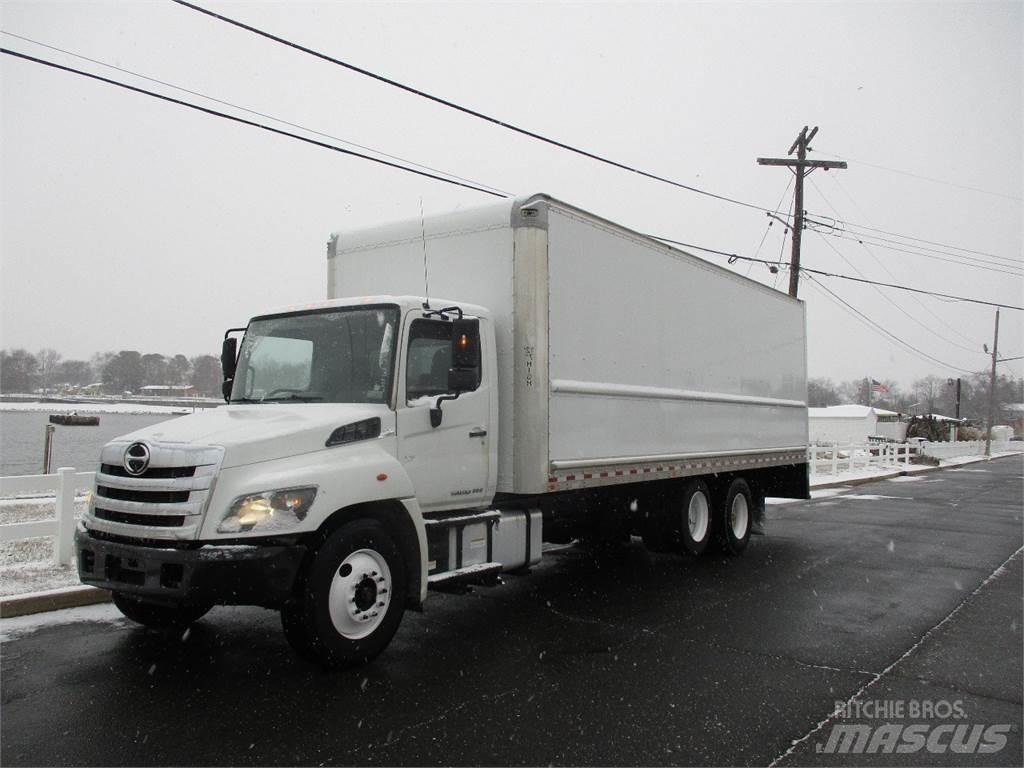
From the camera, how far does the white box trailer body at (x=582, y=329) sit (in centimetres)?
691

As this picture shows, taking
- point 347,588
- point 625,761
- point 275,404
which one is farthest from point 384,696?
point 275,404

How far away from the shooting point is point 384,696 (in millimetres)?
4895

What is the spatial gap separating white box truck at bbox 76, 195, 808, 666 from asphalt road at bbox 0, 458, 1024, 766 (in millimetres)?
483

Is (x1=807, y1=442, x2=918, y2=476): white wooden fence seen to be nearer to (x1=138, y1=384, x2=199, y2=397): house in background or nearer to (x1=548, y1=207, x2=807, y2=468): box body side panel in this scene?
(x1=548, y1=207, x2=807, y2=468): box body side panel

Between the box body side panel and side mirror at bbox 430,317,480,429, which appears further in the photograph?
the box body side panel

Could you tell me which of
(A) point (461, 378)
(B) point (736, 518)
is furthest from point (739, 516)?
(A) point (461, 378)

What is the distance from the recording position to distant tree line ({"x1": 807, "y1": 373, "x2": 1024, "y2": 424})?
124 meters

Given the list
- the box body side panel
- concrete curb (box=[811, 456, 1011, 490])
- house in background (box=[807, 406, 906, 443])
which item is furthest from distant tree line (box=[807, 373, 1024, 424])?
the box body side panel

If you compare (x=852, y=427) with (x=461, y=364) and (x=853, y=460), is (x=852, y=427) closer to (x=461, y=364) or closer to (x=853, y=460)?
(x=853, y=460)

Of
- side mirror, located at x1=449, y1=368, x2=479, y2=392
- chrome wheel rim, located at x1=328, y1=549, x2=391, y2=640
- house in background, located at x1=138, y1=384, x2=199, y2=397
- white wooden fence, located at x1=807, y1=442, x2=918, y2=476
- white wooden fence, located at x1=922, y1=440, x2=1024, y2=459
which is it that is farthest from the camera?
white wooden fence, located at x1=922, y1=440, x2=1024, y2=459

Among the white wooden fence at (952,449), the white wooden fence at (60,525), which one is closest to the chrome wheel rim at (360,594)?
the white wooden fence at (60,525)

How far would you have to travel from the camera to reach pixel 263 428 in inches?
211
